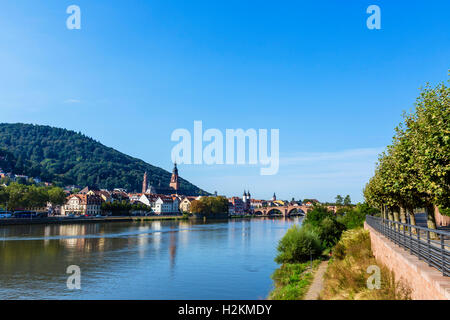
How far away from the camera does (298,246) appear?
29.2 meters

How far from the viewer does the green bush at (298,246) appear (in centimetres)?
2919

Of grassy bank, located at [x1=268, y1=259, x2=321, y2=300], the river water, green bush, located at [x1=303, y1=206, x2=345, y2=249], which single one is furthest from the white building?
grassy bank, located at [x1=268, y1=259, x2=321, y2=300]

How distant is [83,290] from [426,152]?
19896 millimetres

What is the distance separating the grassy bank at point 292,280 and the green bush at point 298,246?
88cm

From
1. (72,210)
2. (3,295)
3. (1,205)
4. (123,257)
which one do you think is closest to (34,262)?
(123,257)

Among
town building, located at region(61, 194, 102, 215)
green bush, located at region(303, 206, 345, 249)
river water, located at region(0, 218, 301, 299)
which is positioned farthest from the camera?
town building, located at region(61, 194, 102, 215)

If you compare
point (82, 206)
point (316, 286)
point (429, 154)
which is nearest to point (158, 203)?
point (82, 206)

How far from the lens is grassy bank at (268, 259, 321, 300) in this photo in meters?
18.2

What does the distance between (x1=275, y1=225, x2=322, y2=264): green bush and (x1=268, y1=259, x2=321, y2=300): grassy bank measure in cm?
88

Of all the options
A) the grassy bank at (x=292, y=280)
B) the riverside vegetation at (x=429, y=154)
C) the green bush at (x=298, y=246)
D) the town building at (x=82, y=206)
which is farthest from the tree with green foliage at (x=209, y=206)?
the riverside vegetation at (x=429, y=154)

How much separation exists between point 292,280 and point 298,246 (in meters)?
7.07

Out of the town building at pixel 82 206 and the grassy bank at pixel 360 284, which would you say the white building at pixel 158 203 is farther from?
the grassy bank at pixel 360 284

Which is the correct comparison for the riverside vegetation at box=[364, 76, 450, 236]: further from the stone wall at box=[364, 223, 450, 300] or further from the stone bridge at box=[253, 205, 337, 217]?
the stone bridge at box=[253, 205, 337, 217]
